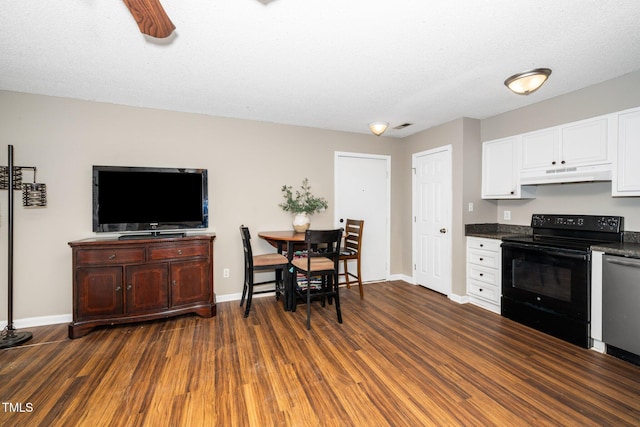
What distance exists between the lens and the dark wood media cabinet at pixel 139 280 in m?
2.70

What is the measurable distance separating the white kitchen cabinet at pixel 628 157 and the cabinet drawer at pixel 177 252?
4.04m

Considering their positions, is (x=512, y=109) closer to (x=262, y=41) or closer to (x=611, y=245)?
(x=611, y=245)

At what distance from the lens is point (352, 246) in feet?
13.1

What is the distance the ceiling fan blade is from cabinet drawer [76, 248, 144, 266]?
7.06 feet

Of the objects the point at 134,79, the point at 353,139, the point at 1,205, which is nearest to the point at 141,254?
the point at 1,205

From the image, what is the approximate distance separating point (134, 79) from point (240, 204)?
68.3 inches

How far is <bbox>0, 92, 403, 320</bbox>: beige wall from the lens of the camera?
2.91m

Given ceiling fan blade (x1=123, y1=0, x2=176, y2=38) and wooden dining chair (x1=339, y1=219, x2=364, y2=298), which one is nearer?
ceiling fan blade (x1=123, y1=0, x2=176, y2=38)

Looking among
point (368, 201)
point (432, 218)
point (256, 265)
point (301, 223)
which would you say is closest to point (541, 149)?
point (432, 218)

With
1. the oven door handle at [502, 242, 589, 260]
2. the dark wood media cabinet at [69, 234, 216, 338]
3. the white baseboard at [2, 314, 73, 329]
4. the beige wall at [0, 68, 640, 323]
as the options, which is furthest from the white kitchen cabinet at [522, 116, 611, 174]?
the white baseboard at [2, 314, 73, 329]

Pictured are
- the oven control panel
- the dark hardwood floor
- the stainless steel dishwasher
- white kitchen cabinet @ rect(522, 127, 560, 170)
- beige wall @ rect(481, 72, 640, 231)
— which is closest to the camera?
the dark hardwood floor

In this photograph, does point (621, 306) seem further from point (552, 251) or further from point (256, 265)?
point (256, 265)

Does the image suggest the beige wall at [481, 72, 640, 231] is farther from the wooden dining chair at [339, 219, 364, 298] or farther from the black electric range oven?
the wooden dining chair at [339, 219, 364, 298]

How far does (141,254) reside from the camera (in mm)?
2865
